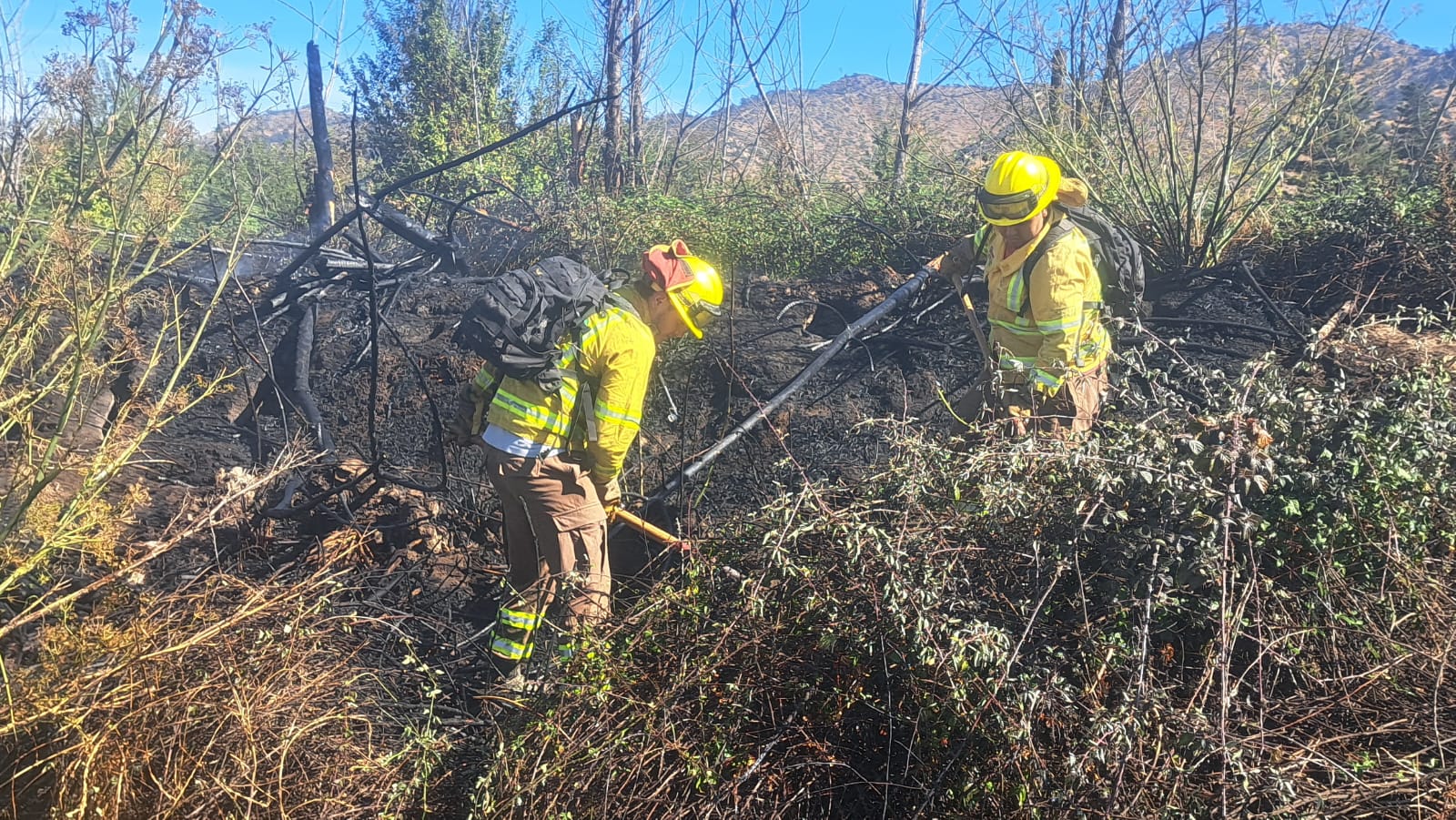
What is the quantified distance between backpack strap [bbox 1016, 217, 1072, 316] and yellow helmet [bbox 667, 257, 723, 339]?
155 cm

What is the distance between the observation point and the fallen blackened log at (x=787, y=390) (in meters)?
4.11

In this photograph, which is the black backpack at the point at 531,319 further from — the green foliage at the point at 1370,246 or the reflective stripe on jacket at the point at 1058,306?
the green foliage at the point at 1370,246

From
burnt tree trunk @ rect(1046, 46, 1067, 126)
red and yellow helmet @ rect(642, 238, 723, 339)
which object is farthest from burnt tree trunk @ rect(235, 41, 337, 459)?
burnt tree trunk @ rect(1046, 46, 1067, 126)

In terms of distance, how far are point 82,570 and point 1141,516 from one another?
439 cm

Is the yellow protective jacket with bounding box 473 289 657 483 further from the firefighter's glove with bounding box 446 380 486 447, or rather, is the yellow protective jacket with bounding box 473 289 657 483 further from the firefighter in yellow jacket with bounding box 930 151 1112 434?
Result: the firefighter in yellow jacket with bounding box 930 151 1112 434

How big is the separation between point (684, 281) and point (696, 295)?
78 millimetres

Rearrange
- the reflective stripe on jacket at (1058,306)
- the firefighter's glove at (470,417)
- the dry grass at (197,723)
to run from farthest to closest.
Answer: the reflective stripe on jacket at (1058,306) < the firefighter's glove at (470,417) < the dry grass at (197,723)

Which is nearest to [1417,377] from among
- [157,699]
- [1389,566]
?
[1389,566]

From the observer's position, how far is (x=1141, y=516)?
2.37 m

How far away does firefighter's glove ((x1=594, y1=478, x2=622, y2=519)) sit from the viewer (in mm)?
3616

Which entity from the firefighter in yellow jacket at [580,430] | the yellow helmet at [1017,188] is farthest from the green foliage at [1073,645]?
the yellow helmet at [1017,188]

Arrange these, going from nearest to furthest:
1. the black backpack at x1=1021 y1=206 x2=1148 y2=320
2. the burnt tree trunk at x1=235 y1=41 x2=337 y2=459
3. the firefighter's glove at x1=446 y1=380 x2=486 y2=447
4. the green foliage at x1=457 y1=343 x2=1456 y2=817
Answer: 1. the green foliage at x1=457 y1=343 x2=1456 y2=817
2. the firefighter's glove at x1=446 y1=380 x2=486 y2=447
3. the black backpack at x1=1021 y1=206 x2=1148 y2=320
4. the burnt tree trunk at x1=235 y1=41 x2=337 y2=459

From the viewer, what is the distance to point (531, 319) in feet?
10.4

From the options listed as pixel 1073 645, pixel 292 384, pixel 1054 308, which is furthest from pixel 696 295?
pixel 292 384
